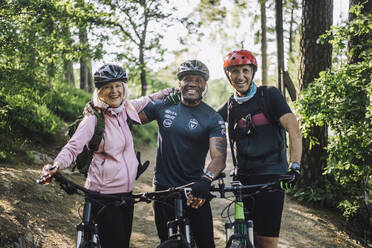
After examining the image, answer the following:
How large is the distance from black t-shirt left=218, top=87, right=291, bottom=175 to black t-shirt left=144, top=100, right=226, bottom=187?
1.19 feet

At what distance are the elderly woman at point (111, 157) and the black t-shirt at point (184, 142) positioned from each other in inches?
17.9

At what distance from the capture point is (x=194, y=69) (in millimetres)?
3688

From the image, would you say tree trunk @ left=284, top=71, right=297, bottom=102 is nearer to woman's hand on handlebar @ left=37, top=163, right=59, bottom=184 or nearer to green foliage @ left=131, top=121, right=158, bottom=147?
woman's hand on handlebar @ left=37, top=163, right=59, bottom=184

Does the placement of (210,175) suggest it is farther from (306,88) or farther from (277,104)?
(306,88)

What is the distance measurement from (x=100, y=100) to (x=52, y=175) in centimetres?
102

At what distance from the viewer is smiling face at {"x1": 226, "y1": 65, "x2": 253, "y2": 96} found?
12.3ft

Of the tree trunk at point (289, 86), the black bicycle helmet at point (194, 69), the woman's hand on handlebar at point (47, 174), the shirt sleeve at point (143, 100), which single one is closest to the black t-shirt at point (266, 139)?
the black bicycle helmet at point (194, 69)

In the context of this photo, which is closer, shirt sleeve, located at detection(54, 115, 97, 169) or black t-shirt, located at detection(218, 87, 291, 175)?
shirt sleeve, located at detection(54, 115, 97, 169)

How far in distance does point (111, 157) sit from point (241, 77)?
1771mm

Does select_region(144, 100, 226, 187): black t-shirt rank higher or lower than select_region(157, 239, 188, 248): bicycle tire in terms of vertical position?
higher

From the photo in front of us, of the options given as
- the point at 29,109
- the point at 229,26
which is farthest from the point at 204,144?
the point at 229,26

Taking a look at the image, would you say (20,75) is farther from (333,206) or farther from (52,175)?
(333,206)

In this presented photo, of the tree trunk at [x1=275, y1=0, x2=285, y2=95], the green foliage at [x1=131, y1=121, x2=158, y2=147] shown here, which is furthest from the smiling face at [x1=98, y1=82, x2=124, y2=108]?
the green foliage at [x1=131, y1=121, x2=158, y2=147]

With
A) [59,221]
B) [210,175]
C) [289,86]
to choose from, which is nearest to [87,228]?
[210,175]
